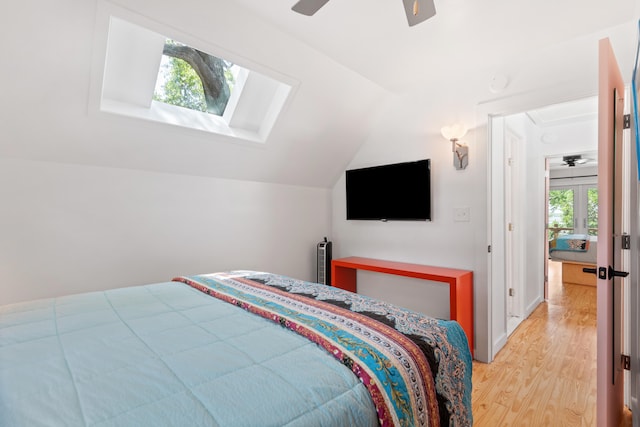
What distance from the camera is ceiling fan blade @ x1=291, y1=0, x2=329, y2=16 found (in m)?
1.51

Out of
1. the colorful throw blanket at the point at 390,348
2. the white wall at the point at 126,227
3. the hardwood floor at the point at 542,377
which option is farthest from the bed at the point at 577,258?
the colorful throw blanket at the point at 390,348

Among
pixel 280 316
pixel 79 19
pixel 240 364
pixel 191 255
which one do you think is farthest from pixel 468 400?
pixel 79 19

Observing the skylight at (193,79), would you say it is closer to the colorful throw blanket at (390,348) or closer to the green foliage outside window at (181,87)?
the green foliage outside window at (181,87)

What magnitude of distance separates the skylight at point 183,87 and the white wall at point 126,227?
522mm

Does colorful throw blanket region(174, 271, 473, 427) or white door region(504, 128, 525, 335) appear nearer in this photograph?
colorful throw blanket region(174, 271, 473, 427)

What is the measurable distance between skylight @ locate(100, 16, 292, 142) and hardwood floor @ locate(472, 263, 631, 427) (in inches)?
104

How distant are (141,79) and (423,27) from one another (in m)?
2.02

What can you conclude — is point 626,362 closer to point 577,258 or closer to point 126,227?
point 126,227

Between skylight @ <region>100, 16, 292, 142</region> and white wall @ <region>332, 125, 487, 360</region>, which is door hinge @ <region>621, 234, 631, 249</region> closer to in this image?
white wall @ <region>332, 125, 487, 360</region>

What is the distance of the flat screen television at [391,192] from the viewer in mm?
2977

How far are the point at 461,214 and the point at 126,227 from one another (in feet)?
8.99

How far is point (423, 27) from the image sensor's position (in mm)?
2084

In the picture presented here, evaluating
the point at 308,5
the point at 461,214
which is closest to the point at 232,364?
the point at 308,5

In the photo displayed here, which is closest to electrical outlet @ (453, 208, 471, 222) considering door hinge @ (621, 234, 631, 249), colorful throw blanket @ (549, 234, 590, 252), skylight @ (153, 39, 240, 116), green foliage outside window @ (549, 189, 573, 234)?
door hinge @ (621, 234, 631, 249)
